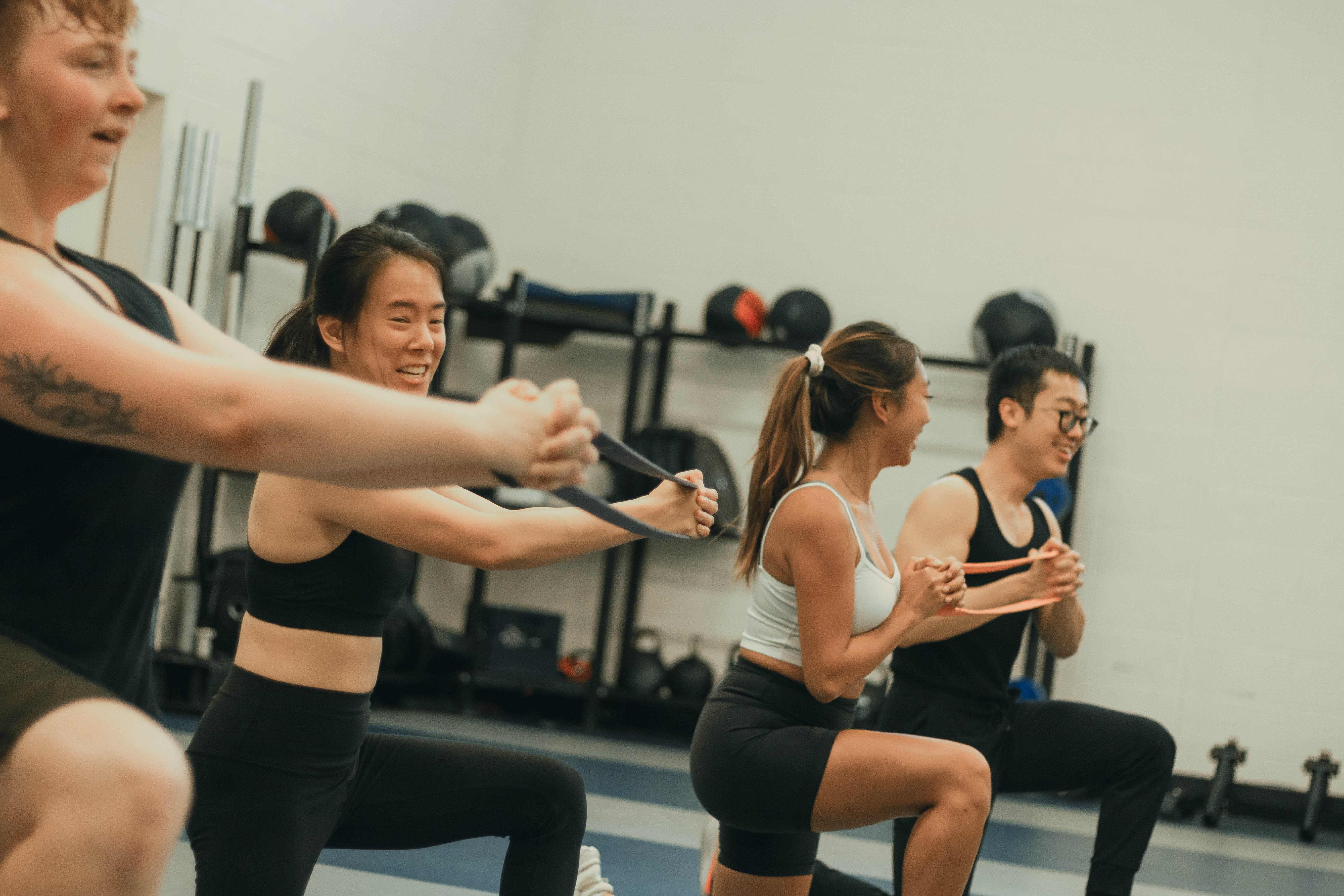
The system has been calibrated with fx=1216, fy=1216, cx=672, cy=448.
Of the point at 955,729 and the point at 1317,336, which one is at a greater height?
the point at 1317,336

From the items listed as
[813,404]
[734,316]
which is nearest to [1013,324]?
[734,316]

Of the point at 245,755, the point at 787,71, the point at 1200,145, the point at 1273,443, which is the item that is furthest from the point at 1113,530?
the point at 245,755

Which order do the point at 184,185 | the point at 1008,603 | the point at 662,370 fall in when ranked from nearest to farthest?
the point at 1008,603 < the point at 184,185 < the point at 662,370

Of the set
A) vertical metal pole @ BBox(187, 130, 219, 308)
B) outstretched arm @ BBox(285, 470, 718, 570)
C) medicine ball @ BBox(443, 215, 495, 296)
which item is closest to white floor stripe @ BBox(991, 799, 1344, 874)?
medicine ball @ BBox(443, 215, 495, 296)

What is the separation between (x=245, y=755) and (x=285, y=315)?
0.79 m

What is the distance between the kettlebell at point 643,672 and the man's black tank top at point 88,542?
16.1 ft

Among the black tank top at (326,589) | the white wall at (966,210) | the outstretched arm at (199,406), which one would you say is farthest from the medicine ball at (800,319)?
the outstretched arm at (199,406)

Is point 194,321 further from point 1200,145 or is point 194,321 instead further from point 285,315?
point 1200,145

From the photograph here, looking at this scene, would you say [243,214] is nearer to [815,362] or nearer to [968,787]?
[815,362]

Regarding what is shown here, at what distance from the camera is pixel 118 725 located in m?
1.05

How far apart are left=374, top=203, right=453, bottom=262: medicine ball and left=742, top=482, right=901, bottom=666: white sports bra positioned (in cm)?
350

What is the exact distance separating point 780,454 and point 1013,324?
3555mm

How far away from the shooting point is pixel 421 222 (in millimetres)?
5621

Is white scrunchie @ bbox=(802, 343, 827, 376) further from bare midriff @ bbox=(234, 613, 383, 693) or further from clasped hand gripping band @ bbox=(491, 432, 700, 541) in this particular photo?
bare midriff @ bbox=(234, 613, 383, 693)
